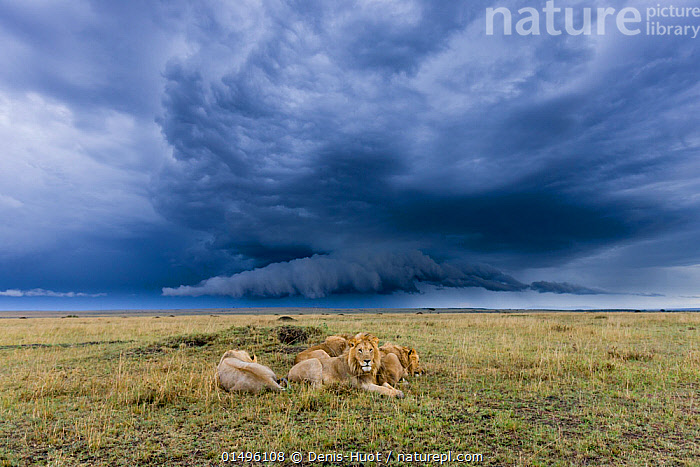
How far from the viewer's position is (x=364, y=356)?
9305 mm

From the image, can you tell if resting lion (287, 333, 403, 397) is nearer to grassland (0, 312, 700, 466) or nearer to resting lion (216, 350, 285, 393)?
grassland (0, 312, 700, 466)

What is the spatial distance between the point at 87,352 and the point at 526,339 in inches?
763

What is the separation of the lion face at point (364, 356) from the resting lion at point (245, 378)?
1.76 meters

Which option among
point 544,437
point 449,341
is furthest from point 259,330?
point 544,437

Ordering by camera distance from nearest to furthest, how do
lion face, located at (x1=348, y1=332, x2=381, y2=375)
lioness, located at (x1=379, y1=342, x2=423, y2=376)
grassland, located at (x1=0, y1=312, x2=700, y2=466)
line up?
grassland, located at (x1=0, y1=312, x2=700, y2=466)
lion face, located at (x1=348, y1=332, x2=381, y2=375)
lioness, located at (x1=379, y1=342, x2=423, y2=376)

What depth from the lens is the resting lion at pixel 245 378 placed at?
9459mm

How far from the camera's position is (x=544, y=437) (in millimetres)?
6551

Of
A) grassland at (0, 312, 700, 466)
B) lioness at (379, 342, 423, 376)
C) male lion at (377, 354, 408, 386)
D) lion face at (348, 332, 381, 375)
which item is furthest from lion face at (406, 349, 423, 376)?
lion face at (348, 332, 381, 375)

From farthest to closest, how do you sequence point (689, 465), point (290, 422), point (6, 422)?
point (6, 422) → point (290, 422) → point (689, 465)

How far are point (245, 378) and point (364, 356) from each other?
112 inches

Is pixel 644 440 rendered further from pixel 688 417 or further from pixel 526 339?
pixel 526 339

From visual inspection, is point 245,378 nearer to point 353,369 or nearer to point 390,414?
point 353,369

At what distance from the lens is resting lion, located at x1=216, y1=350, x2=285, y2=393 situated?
9459 mm

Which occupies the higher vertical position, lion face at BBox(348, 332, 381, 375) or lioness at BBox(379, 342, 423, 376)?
lion face at BBox(348, 332, 381, 375)
